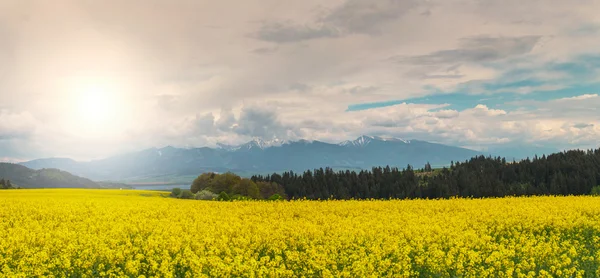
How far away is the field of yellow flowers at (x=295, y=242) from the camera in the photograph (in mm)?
16719

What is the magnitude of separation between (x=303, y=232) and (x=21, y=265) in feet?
41.4

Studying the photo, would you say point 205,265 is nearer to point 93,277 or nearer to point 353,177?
point 93,277

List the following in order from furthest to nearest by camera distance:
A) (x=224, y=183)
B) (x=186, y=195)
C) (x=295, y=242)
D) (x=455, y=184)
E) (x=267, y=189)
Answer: (x=455, y=184), (x=267, y=189), (x=224, y=183), (x=186, y=195), (x=295, y=242)

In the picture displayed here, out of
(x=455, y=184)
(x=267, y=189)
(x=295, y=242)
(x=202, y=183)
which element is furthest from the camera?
(x=455, y=184)

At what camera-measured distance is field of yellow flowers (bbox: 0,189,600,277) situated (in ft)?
54.9

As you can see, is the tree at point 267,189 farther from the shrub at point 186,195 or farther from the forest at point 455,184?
the shrub at point 186,195

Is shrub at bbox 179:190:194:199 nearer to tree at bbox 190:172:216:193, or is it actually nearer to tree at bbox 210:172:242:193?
tree at bbox 210:172:242:193

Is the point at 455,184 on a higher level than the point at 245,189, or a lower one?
lower

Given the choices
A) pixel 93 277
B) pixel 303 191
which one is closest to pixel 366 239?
pixel 93 277

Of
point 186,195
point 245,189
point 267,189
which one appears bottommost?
point 267,189

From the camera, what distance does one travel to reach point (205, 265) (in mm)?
16844

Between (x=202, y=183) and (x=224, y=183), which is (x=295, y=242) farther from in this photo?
(x=202, y=183)

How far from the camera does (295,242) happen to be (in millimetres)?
22625

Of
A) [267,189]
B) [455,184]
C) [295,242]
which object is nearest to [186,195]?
[267,189]
